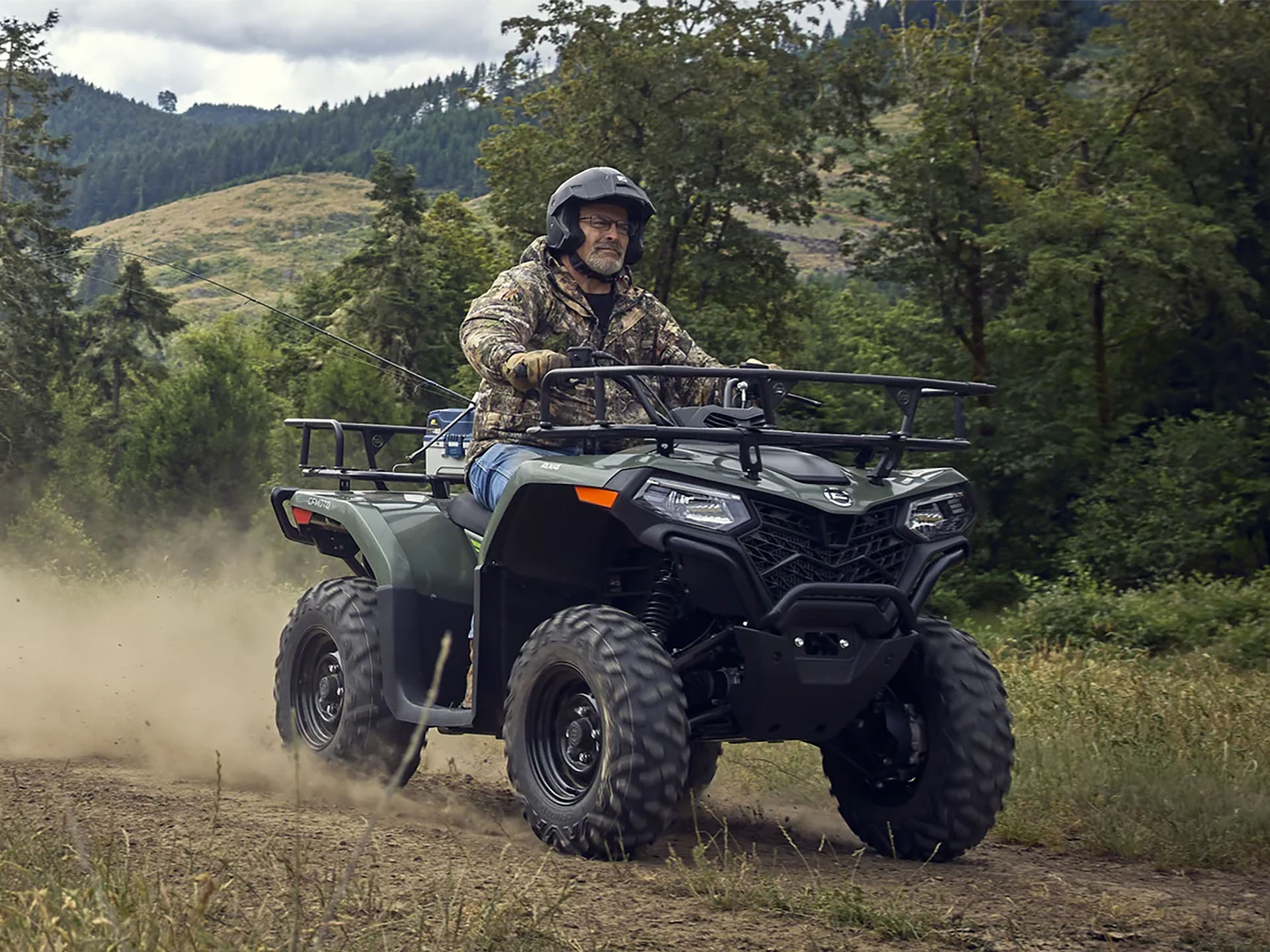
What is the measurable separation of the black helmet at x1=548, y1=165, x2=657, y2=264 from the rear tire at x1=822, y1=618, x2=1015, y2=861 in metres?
2.10

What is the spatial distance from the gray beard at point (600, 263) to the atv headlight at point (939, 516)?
69.7 inches

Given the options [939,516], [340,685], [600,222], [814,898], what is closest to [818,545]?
[939,516]

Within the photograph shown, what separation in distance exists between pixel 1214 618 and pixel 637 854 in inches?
710

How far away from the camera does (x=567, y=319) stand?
6457 millimetres

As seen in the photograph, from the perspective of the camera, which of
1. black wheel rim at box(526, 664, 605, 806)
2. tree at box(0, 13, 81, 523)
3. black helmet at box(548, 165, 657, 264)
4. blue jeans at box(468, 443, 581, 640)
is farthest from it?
tree at box(0, 13, 81, 523)

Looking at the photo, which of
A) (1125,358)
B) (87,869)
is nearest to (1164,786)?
(87,869)

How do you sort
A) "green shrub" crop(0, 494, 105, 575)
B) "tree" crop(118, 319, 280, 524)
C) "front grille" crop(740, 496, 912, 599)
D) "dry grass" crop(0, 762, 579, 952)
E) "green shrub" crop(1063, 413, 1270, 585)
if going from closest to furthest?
"dry grass" crop(0, 762, 579, 952) < "front grille" crop(740, 496, 912, 599) < "green shrub" crop(1063, 413, 1270, 585) < "green shrub" crop(0, 494, 105, 575) < "tree" crop(118, 319, 280, 524)

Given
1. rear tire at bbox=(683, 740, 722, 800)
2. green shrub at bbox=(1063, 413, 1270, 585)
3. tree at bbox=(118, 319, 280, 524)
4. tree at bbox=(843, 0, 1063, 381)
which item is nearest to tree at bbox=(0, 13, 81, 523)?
tree at bbox=(118, 319, 280, 524)

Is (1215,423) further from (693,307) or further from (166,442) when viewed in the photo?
(166,442)

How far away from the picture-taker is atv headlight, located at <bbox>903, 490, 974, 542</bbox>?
17.5 feet

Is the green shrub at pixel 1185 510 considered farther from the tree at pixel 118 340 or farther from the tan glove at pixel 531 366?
the tree at pixel 118 340

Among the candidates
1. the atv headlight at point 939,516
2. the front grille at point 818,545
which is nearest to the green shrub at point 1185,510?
the atv headlight at point 939,516

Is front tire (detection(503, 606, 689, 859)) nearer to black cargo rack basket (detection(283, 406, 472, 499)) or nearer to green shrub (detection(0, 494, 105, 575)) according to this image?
black cargo rack basket (detection(283, 406, 472, 499))

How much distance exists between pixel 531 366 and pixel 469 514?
0.99 metres
